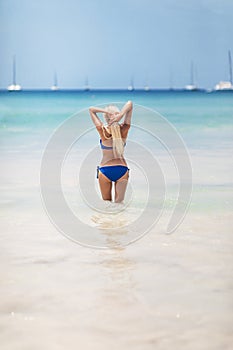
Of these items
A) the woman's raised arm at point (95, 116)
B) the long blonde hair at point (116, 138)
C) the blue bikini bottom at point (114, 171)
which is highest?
the woman's raised arm at point (95, 116)

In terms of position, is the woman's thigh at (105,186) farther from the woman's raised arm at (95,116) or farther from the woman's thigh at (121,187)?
the woman's raised arm at (95,116)

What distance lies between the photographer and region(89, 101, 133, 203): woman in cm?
281

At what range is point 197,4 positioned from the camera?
22.3 m

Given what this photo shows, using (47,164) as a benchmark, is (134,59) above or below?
above

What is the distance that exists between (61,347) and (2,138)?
5.34 metres

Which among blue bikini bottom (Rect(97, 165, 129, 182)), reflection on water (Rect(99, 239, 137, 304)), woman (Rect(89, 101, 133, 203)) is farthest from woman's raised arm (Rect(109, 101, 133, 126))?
reflection on water (Rect(99, 239, 137, 304))

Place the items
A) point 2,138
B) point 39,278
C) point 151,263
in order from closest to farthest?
point 39,278, point 151,263, point 2,138

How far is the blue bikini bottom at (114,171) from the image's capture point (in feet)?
9.35

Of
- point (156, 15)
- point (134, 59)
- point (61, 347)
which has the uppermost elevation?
point (156, 15)

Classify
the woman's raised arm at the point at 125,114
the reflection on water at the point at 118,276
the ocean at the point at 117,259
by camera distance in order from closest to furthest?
the ocean at the point at 117,259 → the reflection on water at the point at 118,276 → the woman's raised arm at the point at 125,114

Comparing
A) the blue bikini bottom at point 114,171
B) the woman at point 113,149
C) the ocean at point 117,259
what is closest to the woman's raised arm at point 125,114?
the woman at point 113,149

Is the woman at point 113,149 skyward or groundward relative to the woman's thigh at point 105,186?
skyward

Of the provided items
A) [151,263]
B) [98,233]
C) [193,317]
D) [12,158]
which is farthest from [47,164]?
[193,317]

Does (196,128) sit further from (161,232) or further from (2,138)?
(161,232)
